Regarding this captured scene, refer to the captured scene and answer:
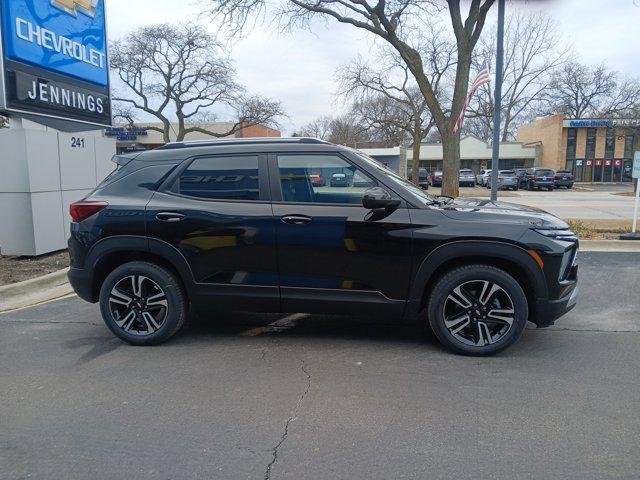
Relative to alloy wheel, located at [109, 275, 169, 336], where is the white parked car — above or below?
above

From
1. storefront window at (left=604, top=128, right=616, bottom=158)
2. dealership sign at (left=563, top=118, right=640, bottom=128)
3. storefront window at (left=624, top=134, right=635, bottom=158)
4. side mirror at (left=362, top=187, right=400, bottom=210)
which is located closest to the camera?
side mirror at (left=362, top=187, right=400, bottom=210)

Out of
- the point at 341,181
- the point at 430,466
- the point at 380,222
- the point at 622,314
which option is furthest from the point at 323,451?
the point at 622,314

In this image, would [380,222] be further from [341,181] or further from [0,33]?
[0,33]

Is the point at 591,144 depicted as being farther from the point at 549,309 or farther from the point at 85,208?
the point at 85,208

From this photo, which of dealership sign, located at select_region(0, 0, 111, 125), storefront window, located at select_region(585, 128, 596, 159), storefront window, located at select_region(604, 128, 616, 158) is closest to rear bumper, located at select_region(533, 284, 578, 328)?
dealership sign, located at select_region(0, 0, 111, 125)

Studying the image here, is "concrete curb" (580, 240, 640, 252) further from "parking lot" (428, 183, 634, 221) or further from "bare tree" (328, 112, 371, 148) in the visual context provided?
"bare tree" (328, 112, 371, 148)

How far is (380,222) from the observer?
4285 mm

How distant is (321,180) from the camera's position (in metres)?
4.52

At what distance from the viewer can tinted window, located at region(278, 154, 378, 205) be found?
175 inches

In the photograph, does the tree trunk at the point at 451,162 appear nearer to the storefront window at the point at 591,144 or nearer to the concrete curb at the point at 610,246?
the concrete curb at the point at 610,246

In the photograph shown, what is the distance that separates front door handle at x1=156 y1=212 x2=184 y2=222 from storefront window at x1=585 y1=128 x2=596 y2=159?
55654 millimetres

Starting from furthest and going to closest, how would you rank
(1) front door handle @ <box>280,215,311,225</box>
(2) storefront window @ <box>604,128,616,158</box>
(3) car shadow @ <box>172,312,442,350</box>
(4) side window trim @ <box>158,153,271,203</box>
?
1. (2) storefront window @ <box>604,128,616,158</box>
2. (3) car shadow @ <box>172,312,442,350</box>
3. (4) side window trim @ <box>158,153,271,203</box>
4. (1) front door handle @ <box>280,215,311,225</box>

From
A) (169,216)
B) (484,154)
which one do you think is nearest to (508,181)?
(484,154)

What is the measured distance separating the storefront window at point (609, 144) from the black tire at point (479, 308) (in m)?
53.6
